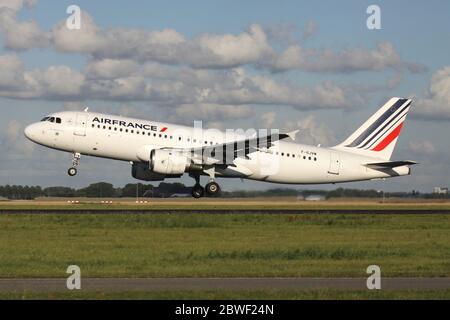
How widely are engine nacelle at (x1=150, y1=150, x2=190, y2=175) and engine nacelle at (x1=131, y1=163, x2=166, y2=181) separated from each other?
1.84m

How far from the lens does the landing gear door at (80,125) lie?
2199 inches

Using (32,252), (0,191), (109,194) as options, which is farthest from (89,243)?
(0,191)

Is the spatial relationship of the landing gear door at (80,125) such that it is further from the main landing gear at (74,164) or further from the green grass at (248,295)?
the green grass at (248,295)

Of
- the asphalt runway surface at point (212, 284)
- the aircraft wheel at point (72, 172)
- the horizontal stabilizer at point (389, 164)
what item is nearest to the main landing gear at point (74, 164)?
the aircraft wheel at point (72, 172)

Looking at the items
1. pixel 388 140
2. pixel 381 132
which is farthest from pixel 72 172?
pixel 388 140

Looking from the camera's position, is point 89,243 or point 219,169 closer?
point 89,243

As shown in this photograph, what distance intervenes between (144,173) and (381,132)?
19.9 m

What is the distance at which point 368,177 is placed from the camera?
65.2m

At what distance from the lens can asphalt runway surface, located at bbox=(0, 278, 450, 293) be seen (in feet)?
69.0

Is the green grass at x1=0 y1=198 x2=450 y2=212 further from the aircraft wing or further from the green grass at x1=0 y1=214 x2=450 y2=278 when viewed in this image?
the green grass at x1=0 y1=214 x2=450 y2=278

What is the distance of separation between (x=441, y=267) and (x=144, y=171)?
115ft

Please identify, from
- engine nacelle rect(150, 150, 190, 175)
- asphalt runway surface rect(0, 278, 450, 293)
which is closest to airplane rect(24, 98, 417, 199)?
engine nacelle rect(150, 150, 190, 175)
